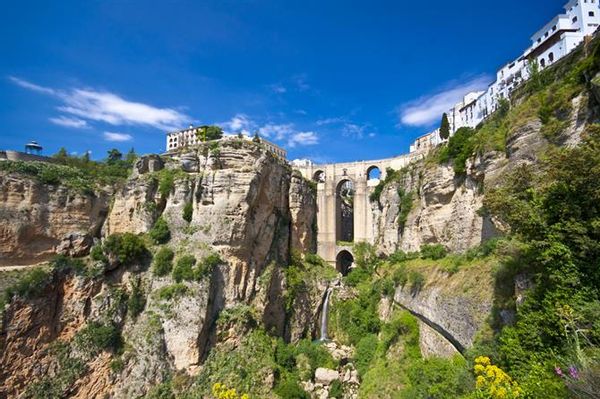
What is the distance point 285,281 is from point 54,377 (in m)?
17.4

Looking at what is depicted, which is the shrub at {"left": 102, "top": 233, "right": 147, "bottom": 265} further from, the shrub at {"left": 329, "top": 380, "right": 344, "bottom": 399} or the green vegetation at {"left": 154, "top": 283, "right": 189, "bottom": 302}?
the shrub at {"left": 329, "top": 380, "right": 344, "bottom": 399}

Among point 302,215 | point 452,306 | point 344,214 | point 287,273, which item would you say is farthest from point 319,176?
point 452,306

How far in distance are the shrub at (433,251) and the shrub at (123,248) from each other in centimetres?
2177

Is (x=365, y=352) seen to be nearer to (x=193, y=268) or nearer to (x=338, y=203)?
(x=193, y=268)

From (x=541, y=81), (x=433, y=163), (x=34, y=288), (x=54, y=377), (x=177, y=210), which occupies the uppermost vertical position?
(x=541, y=81)

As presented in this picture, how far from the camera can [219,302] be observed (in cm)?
2670

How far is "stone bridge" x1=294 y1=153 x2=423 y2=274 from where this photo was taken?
41.1 meters

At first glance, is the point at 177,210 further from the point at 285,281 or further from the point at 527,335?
the point at 527,335

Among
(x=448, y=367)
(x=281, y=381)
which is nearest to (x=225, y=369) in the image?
(x=281, y=381)

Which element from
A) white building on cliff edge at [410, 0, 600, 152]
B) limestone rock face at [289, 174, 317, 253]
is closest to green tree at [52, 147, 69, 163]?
limestone rock face at [289, 174, 317, 253]

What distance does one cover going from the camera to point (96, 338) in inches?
908

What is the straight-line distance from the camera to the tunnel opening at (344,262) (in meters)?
41.7

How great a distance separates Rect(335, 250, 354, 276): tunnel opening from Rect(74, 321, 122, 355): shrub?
78.8 ft

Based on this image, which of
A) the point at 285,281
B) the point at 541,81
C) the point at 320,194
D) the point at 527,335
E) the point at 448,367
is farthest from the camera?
the point at 320,194
